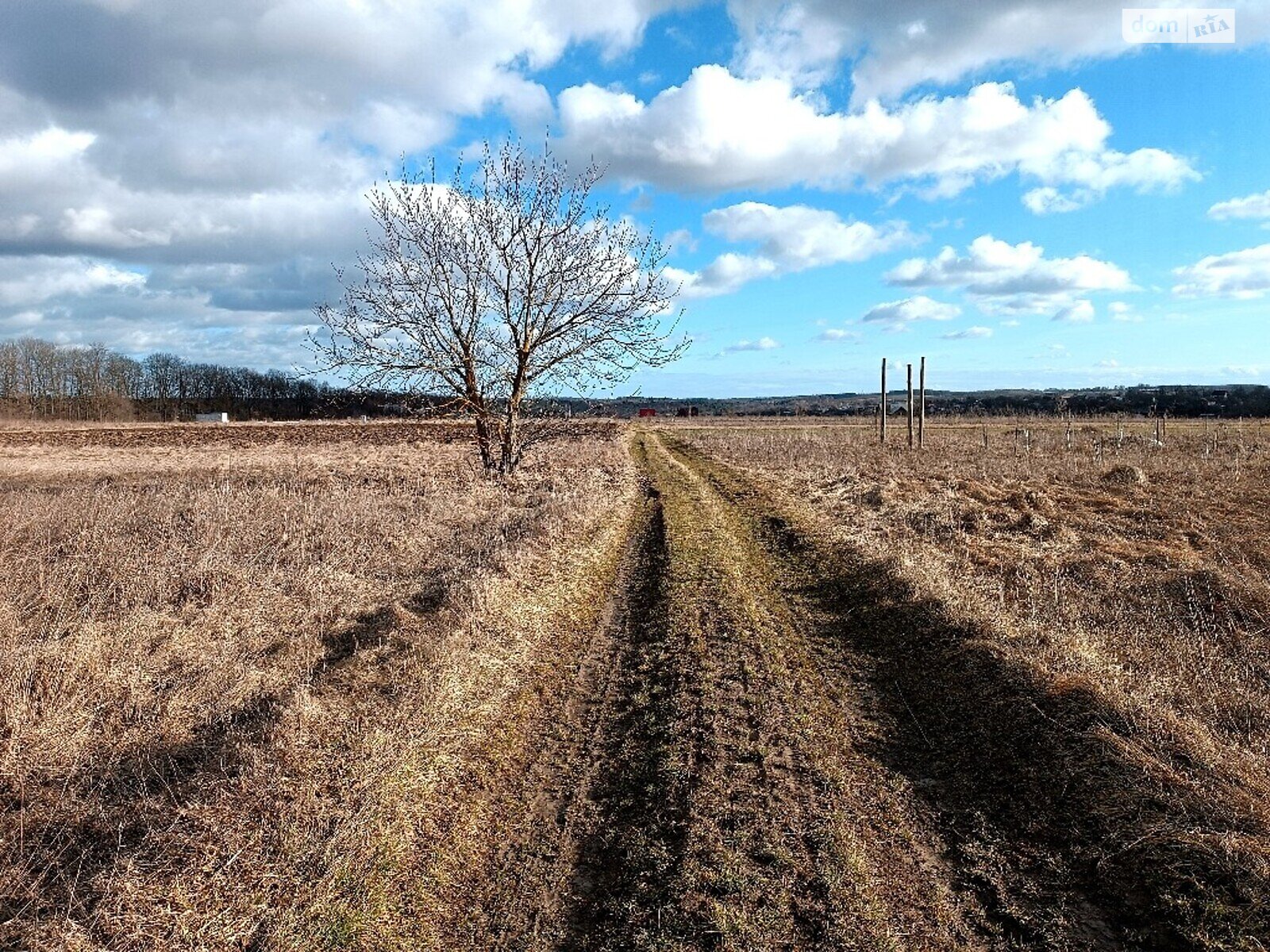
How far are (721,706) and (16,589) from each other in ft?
27.1

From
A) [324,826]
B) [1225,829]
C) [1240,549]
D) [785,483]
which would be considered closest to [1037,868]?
→ [1225,829]

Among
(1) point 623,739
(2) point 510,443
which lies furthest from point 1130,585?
(2) point 510,443

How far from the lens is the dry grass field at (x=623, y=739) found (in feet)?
12.1

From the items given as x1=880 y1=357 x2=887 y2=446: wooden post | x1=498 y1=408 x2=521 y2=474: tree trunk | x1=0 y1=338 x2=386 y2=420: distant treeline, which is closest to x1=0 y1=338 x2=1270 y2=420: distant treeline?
x1=0 y1=338 x2=386 y2=420: distant treeline

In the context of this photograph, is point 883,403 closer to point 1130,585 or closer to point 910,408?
point 910,408

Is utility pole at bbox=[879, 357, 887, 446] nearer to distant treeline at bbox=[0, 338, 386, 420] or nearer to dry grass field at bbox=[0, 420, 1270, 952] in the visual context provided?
dry grass field at bbox=[0, 420, 1270, 952]

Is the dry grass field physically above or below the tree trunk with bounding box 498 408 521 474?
below

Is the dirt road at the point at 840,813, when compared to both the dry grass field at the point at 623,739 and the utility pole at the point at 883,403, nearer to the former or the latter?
the dry grass field at the point at 623,739

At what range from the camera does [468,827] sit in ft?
14.8

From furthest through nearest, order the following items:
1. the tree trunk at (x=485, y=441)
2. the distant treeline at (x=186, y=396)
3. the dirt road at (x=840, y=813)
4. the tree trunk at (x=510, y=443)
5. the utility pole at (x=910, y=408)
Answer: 1. the distant treeline at (x=186, y=396)
2. the utility pole at (x=910, y=408)
3. the tree trunk at (x=510, y=443)
4. the tree trunk at (x=485, y=441)
5. the dirt road at (x=840, y=813)

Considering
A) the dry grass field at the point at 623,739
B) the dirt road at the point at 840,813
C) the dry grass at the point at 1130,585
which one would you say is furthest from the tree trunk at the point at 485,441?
the dirt road at the point at 840,813

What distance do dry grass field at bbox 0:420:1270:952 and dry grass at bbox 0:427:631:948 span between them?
0.03m

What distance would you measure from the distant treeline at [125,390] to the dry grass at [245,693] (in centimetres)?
7988

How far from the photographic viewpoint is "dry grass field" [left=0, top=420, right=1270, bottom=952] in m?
3.70
